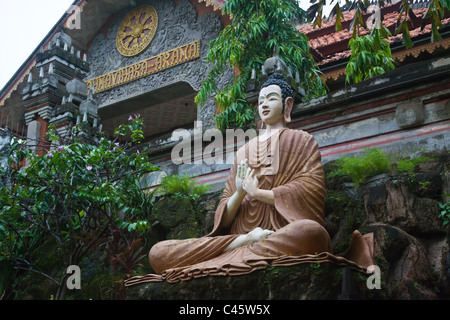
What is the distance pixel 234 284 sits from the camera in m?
5.35

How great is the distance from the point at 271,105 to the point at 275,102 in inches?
2.6

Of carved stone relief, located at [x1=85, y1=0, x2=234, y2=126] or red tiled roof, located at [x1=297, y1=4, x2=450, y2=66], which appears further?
carved stone relief, located at [x1=85, y1=0, x2=234, y2=126]

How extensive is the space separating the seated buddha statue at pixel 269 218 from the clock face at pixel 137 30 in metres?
10.1

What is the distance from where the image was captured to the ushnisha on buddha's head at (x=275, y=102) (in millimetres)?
7297

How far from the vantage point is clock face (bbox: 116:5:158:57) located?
16766mm

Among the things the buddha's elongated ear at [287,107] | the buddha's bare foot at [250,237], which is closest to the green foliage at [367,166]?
the buddha's elongated ear at [287,107]

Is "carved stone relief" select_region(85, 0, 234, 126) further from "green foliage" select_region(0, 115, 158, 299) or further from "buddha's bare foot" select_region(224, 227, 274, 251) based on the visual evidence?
"buddha's bare foot" select_region(224, 227, 274, 251)

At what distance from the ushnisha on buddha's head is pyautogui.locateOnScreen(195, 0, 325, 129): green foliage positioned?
142 inches

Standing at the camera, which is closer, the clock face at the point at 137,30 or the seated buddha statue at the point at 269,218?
the seated buddha statue at the point at 269,218

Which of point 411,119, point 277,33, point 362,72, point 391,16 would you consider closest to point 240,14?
point 277,33

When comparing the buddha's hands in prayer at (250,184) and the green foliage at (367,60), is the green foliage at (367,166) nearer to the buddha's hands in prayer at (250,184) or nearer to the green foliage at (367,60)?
the buddha's hands in prayer at (250,184)

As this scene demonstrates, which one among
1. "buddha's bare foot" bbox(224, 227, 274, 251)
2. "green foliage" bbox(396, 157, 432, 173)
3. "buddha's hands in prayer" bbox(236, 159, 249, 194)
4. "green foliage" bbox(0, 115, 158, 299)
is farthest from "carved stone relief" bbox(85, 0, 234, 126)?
"buddha's bare foot" bbox(224, 227, 274, 251)

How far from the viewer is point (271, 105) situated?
729 cm
